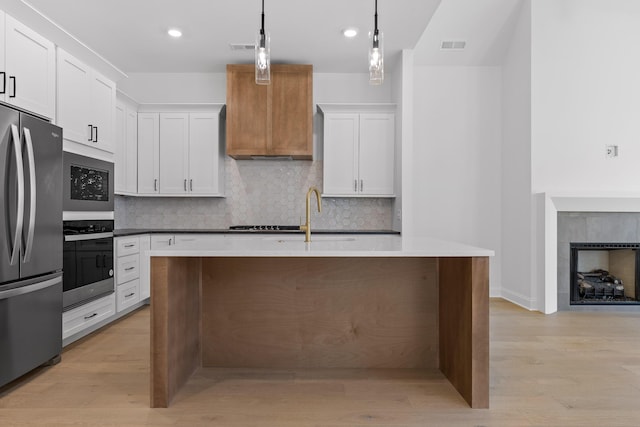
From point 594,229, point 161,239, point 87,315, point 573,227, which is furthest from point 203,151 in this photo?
point 594,229

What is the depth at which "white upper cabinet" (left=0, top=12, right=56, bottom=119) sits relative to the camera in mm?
2520

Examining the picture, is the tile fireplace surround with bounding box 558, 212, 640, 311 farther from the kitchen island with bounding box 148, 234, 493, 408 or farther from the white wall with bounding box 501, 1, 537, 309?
the kitchen island with bounding box 148, 234, 493, 408

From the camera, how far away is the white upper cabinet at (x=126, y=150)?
14.8 feet

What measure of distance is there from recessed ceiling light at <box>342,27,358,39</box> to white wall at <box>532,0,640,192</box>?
6.33ft

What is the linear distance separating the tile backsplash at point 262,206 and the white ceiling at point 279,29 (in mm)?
1286

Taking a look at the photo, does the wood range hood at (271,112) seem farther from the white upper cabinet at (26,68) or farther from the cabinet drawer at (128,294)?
the white upper cabinet at (26,68)

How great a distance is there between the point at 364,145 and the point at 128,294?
2.97m

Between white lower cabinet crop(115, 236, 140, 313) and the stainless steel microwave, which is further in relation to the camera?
white lower cabinet crop(115, 236, 140, 313)

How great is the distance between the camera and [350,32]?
4.09m

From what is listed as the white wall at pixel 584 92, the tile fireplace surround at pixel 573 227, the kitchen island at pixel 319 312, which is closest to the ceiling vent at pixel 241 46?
the kitchen island at pixel 319 312

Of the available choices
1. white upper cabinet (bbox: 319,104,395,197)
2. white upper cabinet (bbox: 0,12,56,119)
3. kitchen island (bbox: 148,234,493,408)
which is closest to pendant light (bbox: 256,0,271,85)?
kitchen island (bbox: 148,234,493,408)

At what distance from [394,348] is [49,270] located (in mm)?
2274

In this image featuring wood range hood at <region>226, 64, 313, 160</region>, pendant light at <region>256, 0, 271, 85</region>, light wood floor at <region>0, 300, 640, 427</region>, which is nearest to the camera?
light wood floor at <region>0, 300, 640, 427</region>

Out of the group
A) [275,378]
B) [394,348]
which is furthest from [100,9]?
[394,348]
